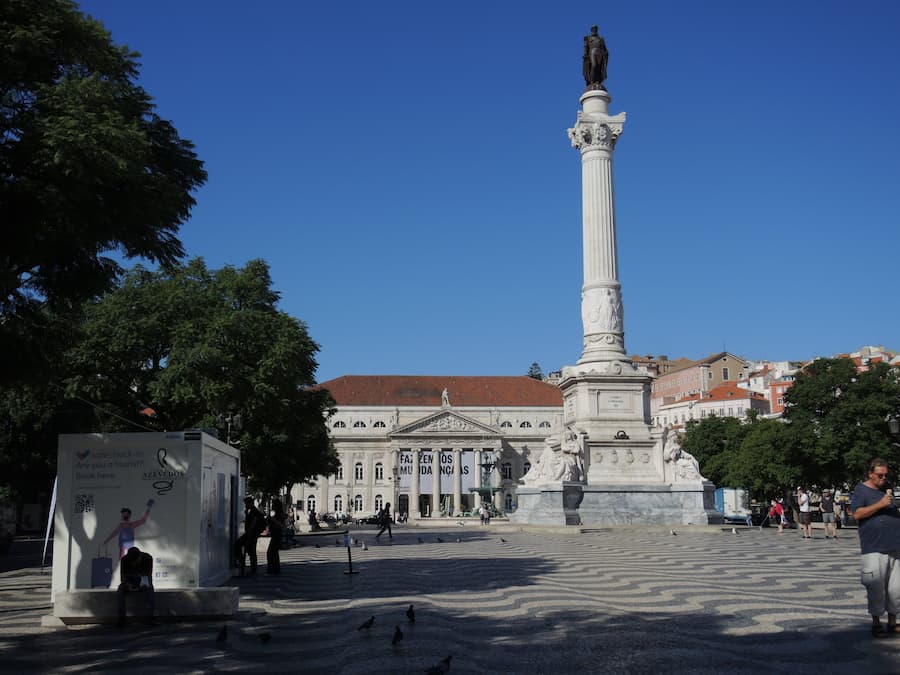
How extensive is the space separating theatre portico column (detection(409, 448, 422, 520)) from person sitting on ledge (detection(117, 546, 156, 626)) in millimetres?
106524

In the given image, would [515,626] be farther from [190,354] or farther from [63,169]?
[190,354]

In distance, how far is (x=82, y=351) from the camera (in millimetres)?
28688

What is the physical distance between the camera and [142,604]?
11164 millimetres

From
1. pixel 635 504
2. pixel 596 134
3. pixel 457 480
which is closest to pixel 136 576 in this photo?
pixel 635 504

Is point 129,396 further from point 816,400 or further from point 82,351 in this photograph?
point 816,400

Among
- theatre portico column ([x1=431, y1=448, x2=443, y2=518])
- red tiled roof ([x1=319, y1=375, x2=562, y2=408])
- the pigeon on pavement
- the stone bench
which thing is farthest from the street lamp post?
the pigeon on pavement

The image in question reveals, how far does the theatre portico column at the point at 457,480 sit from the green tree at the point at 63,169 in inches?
4162

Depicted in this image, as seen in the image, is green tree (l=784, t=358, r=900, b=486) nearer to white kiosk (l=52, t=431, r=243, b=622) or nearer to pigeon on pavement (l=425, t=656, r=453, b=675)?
white kiosk (l=52, t=431, r=243, b=622)

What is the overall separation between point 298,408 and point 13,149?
25340 millimetres

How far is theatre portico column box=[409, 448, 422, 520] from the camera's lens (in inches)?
4655

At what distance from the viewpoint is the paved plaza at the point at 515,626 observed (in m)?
8.13

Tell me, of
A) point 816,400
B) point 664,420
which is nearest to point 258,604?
point 816,400

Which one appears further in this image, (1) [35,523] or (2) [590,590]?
(1) [35,523]

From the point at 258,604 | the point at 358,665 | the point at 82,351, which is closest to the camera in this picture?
the point at 358,665
